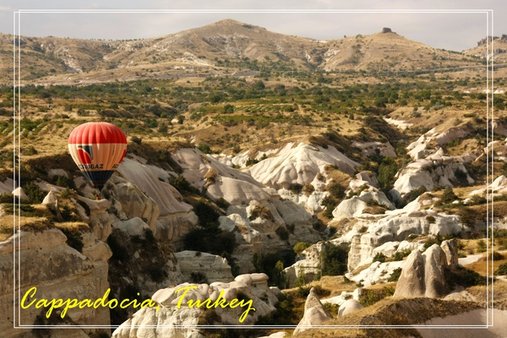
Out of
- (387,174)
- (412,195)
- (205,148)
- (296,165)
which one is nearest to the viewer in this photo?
(412,195)

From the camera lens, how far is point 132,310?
4841cm

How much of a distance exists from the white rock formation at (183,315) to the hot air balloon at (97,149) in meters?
16.1

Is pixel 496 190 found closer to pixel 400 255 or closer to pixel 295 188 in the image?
pixel 400 255

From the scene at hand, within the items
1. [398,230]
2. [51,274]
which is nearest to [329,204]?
[398,230]

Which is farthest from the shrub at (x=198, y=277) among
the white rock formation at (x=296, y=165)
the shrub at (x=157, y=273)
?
the white rock formation at (x=296, y=165)

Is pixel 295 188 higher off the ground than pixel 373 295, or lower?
higher

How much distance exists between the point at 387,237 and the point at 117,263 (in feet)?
70.9

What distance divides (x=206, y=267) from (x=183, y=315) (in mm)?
18938

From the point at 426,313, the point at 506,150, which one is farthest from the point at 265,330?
the point at 506,150

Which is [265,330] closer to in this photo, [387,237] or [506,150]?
[387,237]

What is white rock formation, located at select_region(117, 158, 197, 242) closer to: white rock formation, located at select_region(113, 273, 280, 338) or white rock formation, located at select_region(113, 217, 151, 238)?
white rock formation, located at select_region(113, 217, 151, 238)

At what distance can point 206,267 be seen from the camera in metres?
57.5

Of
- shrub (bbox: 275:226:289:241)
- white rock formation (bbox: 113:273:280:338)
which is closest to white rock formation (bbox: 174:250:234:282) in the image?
white rock formation (bbox: 113:273:280:338)

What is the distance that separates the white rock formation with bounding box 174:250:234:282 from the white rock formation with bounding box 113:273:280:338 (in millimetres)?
15216
